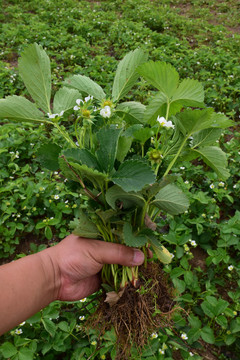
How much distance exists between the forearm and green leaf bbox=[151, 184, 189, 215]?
0.64 metres

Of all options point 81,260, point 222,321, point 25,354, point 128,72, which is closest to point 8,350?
point 25,354

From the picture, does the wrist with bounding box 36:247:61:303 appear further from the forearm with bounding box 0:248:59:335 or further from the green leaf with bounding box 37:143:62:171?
the green leaf with bounding box 37:143:62:171

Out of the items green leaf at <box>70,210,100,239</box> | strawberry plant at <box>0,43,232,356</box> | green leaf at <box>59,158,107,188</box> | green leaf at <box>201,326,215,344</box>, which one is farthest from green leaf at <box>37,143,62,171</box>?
green leaf at <box>201,326,215,344</box>

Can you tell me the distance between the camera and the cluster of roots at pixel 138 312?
1471mm

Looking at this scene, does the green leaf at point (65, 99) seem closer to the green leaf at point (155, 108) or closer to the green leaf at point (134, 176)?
the green leaf at point (155, 108)

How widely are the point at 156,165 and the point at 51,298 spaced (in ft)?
2.91

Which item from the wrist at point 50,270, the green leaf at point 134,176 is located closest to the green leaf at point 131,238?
the green leaf at point 134,176

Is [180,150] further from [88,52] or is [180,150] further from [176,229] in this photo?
[88,52]

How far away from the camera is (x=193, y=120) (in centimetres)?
110

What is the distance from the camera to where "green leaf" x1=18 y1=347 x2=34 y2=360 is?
1657 mm

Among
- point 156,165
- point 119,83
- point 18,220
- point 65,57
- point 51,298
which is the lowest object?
point 18,220

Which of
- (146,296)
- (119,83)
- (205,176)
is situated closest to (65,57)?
(205,176)

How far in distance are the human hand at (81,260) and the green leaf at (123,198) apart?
0.72ft

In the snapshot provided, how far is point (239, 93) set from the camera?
4.06 m
